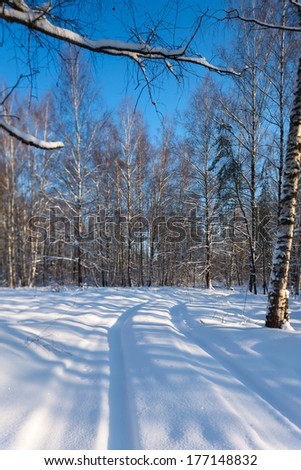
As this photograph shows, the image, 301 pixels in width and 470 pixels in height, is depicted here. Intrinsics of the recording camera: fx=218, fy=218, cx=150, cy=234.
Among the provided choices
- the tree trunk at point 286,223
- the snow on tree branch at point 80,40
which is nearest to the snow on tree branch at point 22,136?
the snow on tree branch at point 80,40

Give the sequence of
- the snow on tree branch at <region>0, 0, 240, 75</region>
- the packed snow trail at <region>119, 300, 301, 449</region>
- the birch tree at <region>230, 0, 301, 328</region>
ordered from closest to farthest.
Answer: the packed snow trail at <region>119, 300, 301, 449</region> → the snow on tree branch at <region>0, 0, 240, 75</region> → the birch tree at <region>230, 0, 301, 328</region>

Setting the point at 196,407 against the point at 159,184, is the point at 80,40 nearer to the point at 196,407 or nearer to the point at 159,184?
the point at 196,407

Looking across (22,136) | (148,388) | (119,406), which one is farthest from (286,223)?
(22,136)

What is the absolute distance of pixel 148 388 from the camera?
200cm

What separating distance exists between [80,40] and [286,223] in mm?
3882

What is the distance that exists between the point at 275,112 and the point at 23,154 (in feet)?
44.0

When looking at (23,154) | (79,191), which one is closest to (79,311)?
(79,191)

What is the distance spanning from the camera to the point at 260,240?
550 inches

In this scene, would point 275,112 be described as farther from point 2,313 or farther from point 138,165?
point 2,313

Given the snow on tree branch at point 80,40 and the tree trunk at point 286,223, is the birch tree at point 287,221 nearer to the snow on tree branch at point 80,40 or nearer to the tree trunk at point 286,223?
the tree trunk at point 286,223

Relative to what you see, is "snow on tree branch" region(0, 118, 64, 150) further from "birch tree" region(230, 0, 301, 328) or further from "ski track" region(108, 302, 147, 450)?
"birch tree" region(230, 0, 301, 328)

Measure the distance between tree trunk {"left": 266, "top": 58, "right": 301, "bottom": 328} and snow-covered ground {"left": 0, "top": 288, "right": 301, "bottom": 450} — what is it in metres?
0.62

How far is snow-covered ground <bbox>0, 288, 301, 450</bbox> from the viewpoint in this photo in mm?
1462

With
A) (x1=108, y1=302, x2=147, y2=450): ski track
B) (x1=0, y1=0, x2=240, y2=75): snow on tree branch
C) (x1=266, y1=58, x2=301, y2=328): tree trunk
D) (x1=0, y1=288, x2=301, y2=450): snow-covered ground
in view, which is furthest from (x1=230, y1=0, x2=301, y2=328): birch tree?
(x1=108, y1=302, x2=147, y2=450): ski track
